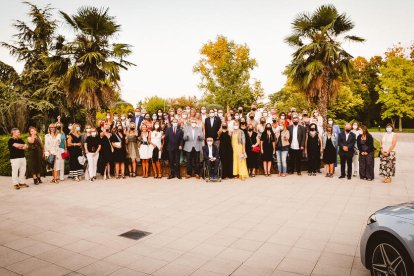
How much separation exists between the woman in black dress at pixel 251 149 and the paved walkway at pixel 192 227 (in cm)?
159

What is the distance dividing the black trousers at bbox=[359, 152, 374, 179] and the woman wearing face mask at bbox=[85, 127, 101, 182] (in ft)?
31.7

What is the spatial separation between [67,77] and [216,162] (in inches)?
335

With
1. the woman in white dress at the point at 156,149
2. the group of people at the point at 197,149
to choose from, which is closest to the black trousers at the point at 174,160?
the group of people at the point at 197,149

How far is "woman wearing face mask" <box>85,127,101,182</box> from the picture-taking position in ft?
36.7

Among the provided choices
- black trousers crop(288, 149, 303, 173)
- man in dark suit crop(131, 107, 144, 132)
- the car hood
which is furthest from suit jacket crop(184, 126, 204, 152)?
the car hood

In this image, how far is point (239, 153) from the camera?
1110cm

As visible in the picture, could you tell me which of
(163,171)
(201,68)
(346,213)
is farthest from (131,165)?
(201,68)

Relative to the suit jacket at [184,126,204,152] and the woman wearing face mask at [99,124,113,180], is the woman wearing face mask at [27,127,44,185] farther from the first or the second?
the suit jacket at [184,126,204,152]

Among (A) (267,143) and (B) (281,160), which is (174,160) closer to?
(A) (267,143)

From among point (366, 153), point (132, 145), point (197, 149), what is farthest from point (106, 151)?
point (366, 153)

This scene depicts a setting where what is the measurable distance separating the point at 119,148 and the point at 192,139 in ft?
9.43

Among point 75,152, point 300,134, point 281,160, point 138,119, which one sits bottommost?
point 281,160

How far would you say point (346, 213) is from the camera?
669 cm

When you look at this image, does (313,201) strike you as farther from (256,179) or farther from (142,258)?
(142,258)
